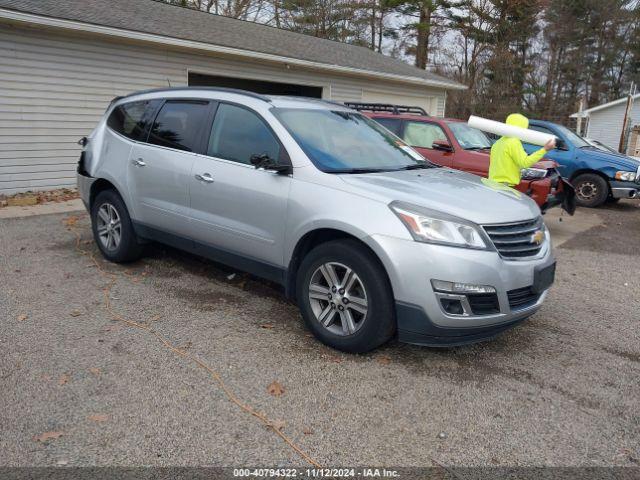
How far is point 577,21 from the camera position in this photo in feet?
120

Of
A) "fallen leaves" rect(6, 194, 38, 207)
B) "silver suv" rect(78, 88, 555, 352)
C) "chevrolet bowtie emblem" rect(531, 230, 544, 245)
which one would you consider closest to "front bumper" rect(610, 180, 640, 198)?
"silver suv" rect(78, 88, 555, 352)

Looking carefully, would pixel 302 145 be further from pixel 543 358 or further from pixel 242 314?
pixel 543 358

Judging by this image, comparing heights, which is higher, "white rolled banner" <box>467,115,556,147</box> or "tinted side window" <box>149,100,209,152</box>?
"white rolled banner" <box>467,115,556,147</box>

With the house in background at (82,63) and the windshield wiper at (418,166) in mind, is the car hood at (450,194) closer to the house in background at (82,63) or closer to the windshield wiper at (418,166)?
the windshield wiper at (418,166)

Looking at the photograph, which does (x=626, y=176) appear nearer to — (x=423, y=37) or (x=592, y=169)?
(x=592, y=169)

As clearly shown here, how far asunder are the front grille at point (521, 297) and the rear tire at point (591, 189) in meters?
8.62

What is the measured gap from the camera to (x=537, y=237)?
383cm

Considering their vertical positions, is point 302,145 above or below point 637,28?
below

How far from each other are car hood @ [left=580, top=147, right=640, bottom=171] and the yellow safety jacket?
5.67 m

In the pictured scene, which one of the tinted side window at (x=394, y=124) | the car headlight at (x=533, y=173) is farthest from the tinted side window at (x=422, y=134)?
the car headlight at (x=533, y=173)

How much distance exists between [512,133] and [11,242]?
6.12 meters

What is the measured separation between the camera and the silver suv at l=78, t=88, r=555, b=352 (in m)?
3.33

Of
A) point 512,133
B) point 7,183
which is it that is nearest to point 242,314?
point 512,133

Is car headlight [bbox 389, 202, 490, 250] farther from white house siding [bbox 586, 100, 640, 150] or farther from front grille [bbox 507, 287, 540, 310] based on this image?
white house siding [bbox 586, 100, 640, 150]
